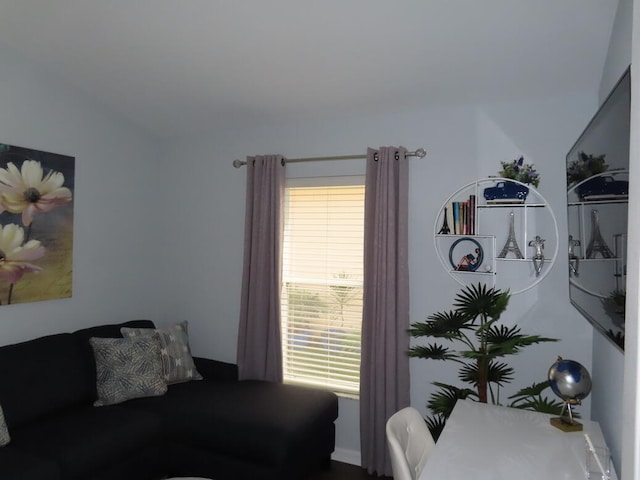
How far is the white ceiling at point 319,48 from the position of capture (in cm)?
222

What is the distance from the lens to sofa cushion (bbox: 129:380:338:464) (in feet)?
8.66

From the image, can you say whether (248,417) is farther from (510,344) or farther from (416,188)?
(416,188)

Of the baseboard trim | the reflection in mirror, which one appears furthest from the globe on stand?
the baseboard trim

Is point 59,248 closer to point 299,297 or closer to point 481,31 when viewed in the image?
point 299,297

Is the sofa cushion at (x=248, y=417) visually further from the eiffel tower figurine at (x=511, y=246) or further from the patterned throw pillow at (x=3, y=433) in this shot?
the eiffel tower figurine at (x=511, y=246)

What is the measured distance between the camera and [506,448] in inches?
65.6

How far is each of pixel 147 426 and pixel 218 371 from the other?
32.3 inches

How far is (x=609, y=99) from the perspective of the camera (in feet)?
4.75

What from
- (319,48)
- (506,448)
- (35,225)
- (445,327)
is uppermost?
(319,48)

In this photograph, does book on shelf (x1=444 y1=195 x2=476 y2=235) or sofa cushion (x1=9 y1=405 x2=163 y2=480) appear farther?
book on shelf (x1=444 y1=195 x2=476 y2=235)

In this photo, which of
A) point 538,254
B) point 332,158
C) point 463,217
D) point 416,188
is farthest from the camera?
point 332,158

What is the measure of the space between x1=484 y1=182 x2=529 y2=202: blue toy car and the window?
944mm

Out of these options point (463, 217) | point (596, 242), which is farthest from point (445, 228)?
point (596, 242)

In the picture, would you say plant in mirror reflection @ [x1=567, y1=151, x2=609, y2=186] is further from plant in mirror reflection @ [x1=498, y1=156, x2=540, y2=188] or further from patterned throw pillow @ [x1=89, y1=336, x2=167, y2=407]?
patterned throw pillow @ [x1=89, y1=336, x2=167, y2=407]
